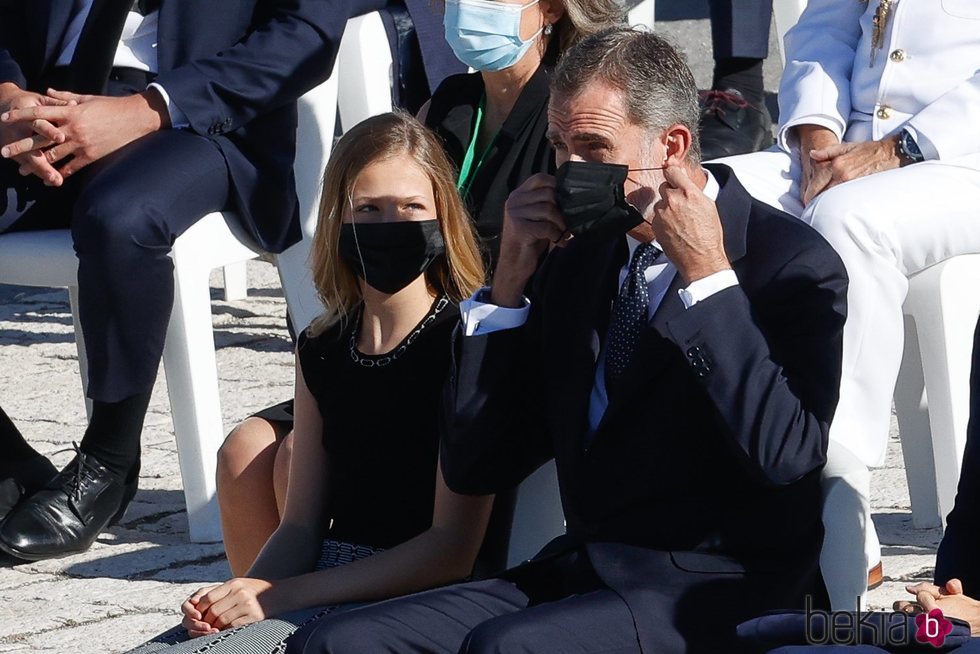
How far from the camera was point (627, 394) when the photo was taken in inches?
111

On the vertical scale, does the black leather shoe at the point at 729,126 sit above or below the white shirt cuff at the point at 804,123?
below

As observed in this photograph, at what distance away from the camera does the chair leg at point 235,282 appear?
7.68 meters

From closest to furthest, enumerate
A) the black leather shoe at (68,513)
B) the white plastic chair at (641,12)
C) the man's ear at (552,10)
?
the man's ear at (552,10), the black leather shoe at (68,513), the white plastic chair at (641,12)

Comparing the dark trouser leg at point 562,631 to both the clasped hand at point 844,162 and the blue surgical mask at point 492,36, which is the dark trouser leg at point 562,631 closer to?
the clasped hand at point 844,162

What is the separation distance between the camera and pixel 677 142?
299 cm

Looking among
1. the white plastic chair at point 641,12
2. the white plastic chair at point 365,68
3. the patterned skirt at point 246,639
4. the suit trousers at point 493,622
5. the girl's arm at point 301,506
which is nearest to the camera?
the suit trousers at point 493,622

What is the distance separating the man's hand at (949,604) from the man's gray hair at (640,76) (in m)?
0.87

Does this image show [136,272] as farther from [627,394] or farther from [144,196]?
[627,394]

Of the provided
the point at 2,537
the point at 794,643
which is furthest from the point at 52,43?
the point at 794,643

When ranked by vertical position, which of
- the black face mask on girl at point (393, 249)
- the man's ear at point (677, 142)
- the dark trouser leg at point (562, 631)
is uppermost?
the man's ear at point (677, 142)

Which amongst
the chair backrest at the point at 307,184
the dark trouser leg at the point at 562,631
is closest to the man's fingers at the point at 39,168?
the chair backrest at the point at 307,184

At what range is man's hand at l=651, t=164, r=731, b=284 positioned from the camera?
2748 millimetres

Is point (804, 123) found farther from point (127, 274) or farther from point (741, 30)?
point (741, 30)

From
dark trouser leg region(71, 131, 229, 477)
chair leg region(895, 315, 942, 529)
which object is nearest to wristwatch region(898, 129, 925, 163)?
chair leg region(895, 315, 942, 529)
